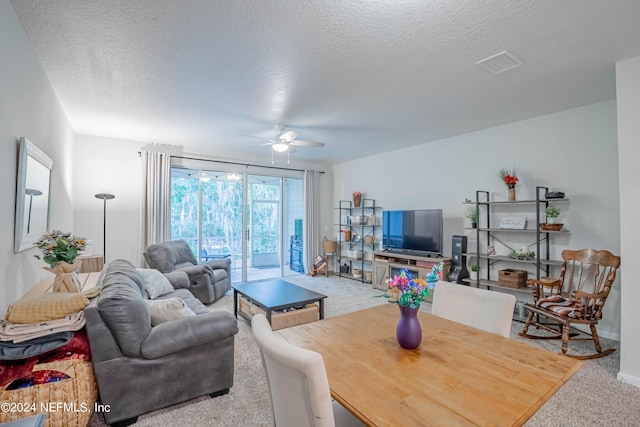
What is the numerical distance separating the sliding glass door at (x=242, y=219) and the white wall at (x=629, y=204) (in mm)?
5347

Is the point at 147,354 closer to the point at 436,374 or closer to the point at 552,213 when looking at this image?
the point at 436,374

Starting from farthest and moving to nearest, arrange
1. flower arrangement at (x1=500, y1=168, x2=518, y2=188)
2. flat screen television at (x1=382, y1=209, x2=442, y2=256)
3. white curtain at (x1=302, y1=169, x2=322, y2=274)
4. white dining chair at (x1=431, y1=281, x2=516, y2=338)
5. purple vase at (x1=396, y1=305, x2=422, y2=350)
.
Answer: white curtain at (x1=302, y1=169, x2=322, y2=274) → flat screen television at (x1=382, y1=209, x2=442, y2=256) → flower arrangement at (x1=500, y1=168, x2=518, y2=188) → white dining chair at (x1=431, y1=281, x2=516, y2=338) → purple vase at (x1=396, y1=305, x2=422, y2=350)

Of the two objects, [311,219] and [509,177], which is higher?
[509,177]

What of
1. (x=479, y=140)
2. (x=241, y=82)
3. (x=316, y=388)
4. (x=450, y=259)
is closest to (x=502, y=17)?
(x=241, y=82)

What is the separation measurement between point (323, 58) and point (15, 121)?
2.19m

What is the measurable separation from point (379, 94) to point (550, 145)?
2.40 meters

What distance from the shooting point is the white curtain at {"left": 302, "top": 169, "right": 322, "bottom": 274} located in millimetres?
6777

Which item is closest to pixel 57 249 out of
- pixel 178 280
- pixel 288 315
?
pixel 178 280

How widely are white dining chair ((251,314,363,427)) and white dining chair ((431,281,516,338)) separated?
1.19m

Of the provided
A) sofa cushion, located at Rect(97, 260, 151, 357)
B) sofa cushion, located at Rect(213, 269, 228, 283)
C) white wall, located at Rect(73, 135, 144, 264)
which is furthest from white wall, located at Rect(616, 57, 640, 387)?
white wall, located at Rect(73, 135, 144, 264)

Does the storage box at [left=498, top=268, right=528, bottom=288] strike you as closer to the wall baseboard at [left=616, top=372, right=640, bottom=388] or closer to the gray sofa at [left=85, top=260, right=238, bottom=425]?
the wall baseboard at [left=616, top=372, right=640, bottom=388]

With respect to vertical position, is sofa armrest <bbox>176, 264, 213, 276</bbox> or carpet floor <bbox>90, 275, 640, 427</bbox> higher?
sofa armrest <bbox>176, 264, 213, 276</bbox>

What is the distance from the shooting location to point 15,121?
197 cm

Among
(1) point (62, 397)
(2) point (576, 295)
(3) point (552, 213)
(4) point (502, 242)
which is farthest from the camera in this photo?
(4) point (502, 242)
